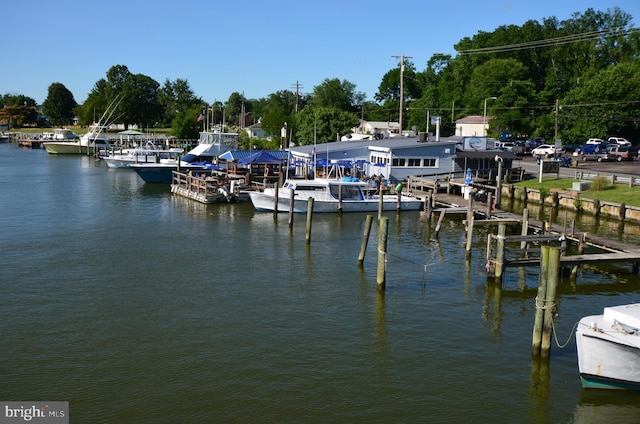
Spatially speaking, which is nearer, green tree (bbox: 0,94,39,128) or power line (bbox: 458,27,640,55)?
power line (bbox: 458,27,640,55)

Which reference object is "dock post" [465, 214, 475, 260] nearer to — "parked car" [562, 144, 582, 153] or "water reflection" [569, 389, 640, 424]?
"water reflection" [569, 389, 640, 424]

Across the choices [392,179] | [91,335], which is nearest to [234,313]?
[91,335]

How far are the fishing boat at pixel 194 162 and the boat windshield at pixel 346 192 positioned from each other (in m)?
18.1

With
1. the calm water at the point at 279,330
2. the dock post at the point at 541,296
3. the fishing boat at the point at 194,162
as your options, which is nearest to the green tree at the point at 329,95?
the fishing boat at the point at 194,162

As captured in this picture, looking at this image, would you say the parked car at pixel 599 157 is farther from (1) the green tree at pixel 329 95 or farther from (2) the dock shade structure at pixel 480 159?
(1) the green tree at pixel 329 95

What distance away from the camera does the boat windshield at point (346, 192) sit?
138ft

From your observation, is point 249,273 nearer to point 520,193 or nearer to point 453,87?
point 520,193

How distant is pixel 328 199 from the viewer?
4194 centimetres

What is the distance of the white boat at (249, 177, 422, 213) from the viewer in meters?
41.7

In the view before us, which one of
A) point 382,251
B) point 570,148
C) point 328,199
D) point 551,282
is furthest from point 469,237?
point 570,148

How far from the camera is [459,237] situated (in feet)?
116

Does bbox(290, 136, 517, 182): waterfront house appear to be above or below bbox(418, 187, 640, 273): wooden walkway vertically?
above

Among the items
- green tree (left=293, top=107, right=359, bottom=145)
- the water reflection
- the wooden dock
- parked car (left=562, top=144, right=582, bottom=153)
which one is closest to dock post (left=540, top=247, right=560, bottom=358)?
the water reflection

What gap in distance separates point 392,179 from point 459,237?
1629 centimetres
